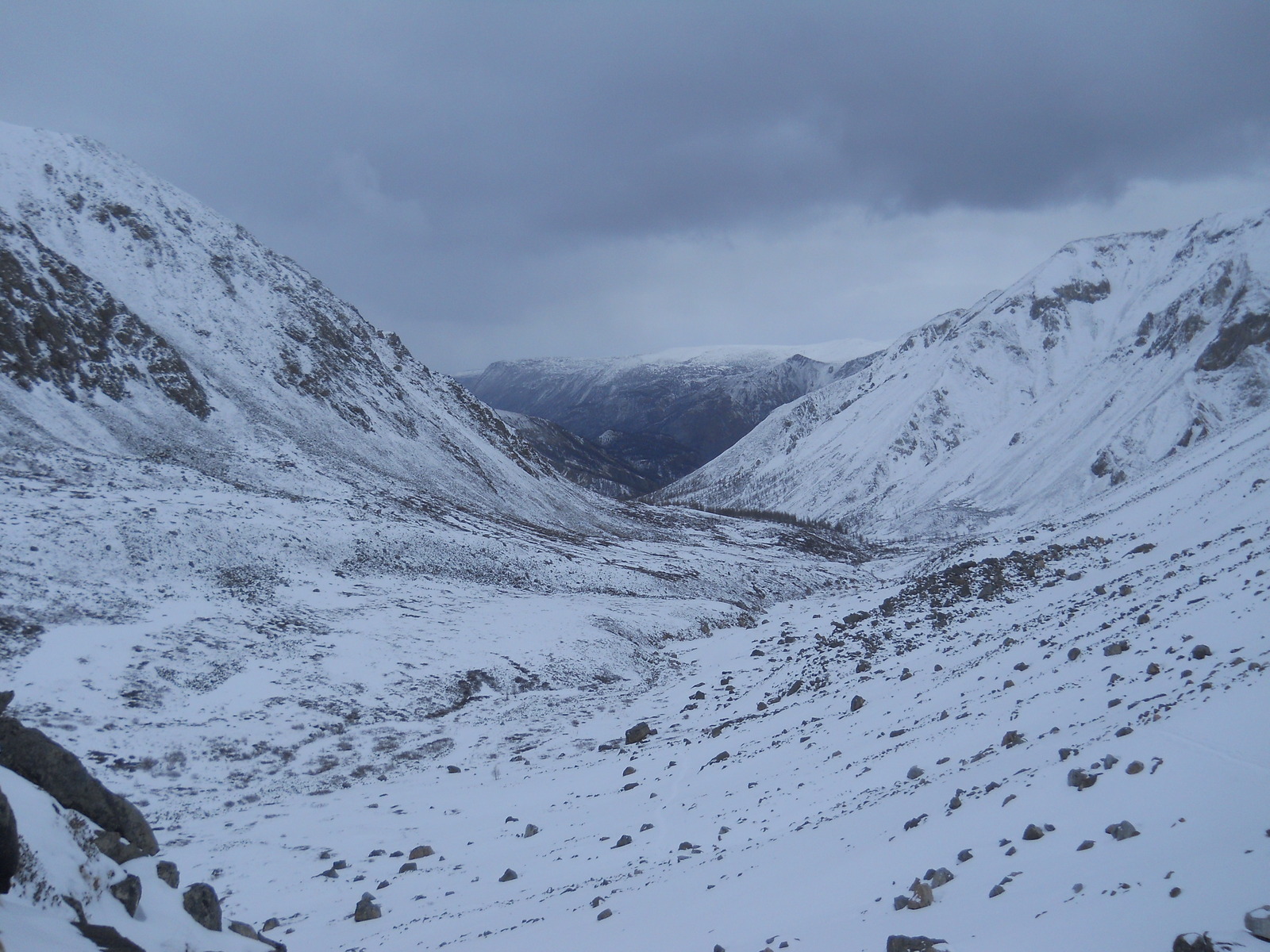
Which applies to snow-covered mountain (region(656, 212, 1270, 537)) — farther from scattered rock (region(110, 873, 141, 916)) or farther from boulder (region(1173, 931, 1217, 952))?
scattered rock (region(110, 873, 141, 916))

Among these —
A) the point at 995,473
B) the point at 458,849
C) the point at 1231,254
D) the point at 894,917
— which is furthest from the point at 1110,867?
the point at 1231,254

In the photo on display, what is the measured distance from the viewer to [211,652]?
102ft

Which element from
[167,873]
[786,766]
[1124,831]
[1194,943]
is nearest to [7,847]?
[167,873]

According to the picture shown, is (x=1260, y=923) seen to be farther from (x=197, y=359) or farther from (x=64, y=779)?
(x=197, y=359)

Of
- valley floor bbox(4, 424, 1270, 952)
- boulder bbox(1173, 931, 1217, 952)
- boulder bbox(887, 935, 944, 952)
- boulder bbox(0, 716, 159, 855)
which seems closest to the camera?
boulder bbox(1173, 931, 1217, 952)

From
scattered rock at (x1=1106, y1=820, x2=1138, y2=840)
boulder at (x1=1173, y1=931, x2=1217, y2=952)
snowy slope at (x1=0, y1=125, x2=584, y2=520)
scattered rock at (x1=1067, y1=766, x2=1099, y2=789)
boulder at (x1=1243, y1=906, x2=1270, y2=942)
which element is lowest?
boulder at (x1=1173, y1=931, x2=1217, y2=952)

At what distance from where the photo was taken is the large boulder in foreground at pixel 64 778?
38.0ft

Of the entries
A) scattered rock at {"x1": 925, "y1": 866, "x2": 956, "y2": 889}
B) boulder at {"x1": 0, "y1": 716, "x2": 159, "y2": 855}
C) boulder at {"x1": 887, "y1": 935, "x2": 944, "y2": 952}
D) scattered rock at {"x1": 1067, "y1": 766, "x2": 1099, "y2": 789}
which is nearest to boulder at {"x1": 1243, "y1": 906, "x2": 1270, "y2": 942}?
boulder at {"x1": 887, "y1": 935, "x2": 944, "y2": 952}

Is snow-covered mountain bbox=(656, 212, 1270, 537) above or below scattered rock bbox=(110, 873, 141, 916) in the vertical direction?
above

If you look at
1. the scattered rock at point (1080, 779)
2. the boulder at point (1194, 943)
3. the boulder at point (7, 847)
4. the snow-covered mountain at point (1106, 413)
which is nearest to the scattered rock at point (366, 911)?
the boulder at point (7, 847)

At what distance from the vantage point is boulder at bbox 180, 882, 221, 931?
36.3ft

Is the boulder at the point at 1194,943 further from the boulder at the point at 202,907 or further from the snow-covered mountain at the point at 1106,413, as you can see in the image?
the snow-covered mountain at the point at 1106,413

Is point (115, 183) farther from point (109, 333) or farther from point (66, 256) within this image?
point (109, 333)

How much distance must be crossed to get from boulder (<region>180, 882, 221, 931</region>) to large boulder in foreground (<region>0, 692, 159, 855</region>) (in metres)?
1.87
